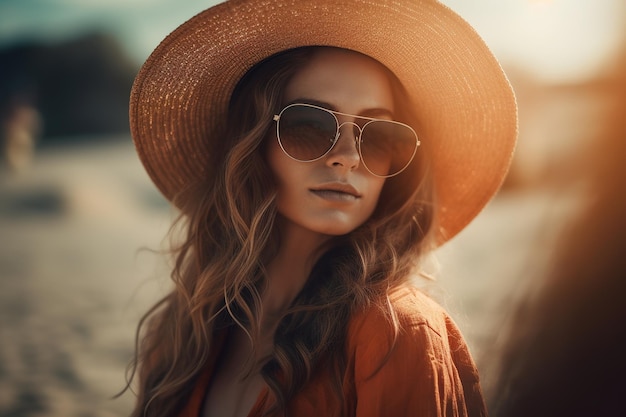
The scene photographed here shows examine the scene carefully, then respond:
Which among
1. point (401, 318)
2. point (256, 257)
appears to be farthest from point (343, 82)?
point (401, 318)

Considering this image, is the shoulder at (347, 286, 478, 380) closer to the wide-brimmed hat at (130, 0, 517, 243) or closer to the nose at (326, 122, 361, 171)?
the nose at (326, 122, 361, 171)

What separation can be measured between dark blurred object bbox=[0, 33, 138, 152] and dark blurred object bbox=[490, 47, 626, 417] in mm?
22438

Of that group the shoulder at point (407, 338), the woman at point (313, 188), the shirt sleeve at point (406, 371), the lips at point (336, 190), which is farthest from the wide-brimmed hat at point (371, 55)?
the shirt sleeve at point (406, 371)

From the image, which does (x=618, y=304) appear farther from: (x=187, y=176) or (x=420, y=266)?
(x=187, y=176)

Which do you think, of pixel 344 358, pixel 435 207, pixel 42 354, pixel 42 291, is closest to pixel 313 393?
pixel 344 358

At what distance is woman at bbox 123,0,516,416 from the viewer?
177 cm

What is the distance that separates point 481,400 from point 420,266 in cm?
49

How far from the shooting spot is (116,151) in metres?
20.7

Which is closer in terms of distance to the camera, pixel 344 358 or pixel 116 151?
pixel 344 358

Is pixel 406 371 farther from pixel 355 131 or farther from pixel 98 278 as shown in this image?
pixel 98 278

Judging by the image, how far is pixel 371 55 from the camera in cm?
201

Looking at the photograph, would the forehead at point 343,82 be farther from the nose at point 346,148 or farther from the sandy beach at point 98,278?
the sandy beach at point 98,278

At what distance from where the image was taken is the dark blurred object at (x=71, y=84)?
77.2 ft

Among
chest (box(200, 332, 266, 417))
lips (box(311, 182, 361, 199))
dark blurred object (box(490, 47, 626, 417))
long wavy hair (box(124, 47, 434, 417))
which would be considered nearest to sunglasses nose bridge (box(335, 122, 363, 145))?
lips (box(311, 182, 361, 199))
